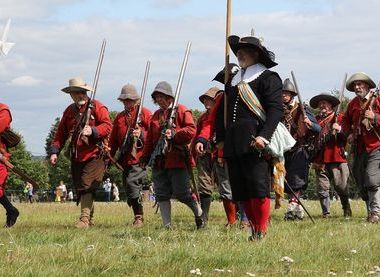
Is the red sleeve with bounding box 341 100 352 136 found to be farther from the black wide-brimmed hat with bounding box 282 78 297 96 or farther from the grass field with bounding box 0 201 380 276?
the grass field with bounding box 0 201 380 276

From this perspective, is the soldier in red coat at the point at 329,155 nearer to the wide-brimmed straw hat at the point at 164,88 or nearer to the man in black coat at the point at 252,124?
the wide-brimmed straw hat at the point at 164,88

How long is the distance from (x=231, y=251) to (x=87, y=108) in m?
5.49

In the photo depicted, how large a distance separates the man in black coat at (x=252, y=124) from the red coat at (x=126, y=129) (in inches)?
163

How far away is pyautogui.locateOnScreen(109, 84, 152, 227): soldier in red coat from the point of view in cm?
1152

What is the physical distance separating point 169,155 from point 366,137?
3.01 meters

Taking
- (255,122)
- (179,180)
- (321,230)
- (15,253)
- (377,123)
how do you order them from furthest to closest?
(377,123)
(179,180)
(321,230)
(255,122)
(15,253)

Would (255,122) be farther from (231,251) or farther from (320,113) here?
(320,113)

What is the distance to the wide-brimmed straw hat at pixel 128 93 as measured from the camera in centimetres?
1171

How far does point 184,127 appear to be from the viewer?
10.2 m

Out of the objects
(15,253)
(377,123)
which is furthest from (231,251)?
(377,123)

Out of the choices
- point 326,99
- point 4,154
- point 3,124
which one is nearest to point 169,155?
point 3,124

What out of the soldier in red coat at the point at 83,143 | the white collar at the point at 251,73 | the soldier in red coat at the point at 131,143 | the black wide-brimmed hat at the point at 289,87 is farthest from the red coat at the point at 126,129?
the white collar at the point at 251,73

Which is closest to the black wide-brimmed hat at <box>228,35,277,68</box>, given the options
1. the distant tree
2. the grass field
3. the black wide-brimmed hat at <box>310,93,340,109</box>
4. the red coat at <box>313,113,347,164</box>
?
the grass field

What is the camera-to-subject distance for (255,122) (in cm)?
736
